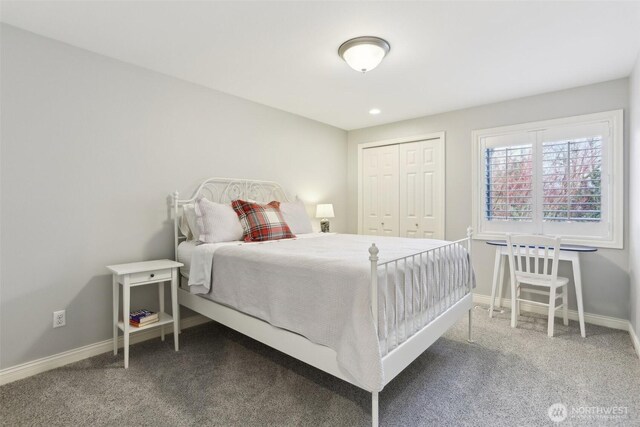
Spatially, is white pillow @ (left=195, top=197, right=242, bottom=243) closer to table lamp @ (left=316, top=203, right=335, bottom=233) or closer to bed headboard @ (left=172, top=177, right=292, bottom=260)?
bed headboard @ (left=172, top=177, right=292, bottom=260)

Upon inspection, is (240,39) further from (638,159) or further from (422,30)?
(638,159)

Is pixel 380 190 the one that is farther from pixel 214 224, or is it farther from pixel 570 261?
pixel 214 224

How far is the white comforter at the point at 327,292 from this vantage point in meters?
1.61

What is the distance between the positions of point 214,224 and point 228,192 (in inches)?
29.5

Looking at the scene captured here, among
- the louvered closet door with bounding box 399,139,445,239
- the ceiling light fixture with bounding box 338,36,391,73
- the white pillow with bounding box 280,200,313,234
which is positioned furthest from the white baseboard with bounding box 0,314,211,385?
the louvered closet door with bounding box 399,139,445,239

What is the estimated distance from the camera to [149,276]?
254 centimetres

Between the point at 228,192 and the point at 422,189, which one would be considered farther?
the point at 422,189

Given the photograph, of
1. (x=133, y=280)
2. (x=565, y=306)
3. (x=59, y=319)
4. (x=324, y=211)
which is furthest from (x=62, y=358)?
(x=565, y=306)

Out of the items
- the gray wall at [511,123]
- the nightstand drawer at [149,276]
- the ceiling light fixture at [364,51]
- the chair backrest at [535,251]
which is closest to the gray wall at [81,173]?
the nightstand drawer at [149,276]

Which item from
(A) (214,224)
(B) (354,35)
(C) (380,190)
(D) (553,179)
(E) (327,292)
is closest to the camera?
(E) (327,292)

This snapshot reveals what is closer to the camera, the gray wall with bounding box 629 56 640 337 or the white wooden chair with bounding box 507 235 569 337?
the gray wall with bounding box 629 56 640 337

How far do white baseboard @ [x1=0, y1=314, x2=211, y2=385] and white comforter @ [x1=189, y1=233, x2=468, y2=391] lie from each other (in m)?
0.70

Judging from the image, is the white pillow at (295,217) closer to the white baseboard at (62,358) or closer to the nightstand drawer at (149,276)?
the nightstand drawer at (149,276)

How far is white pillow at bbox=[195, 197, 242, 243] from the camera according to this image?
2.84 m
